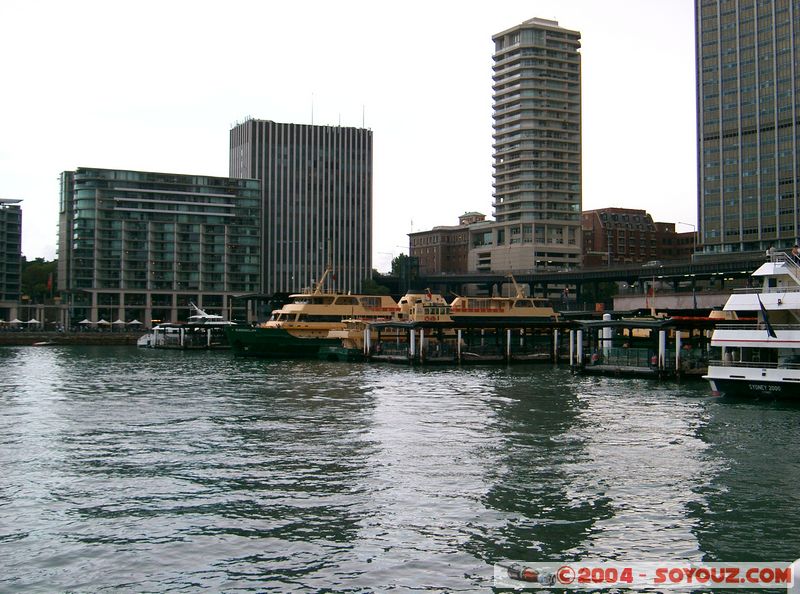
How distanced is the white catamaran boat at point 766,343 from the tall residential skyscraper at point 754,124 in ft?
463

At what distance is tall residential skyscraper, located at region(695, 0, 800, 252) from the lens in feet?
608

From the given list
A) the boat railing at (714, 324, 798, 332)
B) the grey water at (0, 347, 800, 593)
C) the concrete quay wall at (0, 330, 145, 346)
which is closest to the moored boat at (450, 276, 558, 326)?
the boat railing at (714, 324, 798, 332)

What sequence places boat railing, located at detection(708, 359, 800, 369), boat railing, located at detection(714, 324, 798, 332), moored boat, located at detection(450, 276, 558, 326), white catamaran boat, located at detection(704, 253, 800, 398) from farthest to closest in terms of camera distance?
moored boat, located at detection(450, 276, 558, 326), boat railing, located at detection(714, 324, 798, 332), white catamaran boat, located at detection(704, 253, 800, 398), boat railing, located at detection(708, 359, 800, 369)

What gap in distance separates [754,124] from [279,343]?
13935cm

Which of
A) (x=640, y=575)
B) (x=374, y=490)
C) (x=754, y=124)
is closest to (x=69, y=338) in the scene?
(x=374, y=490)

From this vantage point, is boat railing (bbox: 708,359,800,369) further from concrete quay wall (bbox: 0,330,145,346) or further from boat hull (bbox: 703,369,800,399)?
concrete quay wall (bbox: 0,330,145,346)

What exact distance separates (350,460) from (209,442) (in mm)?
7412

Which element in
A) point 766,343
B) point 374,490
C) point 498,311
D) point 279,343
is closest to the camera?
point 374,490

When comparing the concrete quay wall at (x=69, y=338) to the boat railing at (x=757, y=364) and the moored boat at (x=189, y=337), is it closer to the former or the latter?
the moored boat at (x=189, y=337)

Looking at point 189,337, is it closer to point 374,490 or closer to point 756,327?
point 756,327

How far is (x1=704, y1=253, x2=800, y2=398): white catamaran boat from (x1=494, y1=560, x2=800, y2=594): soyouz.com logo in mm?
31471

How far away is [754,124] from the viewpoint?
7574 inches

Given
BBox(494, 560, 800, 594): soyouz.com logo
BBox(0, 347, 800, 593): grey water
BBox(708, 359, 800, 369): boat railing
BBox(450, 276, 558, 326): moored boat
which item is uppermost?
BBox(450, 276, 558, 326): moored boat

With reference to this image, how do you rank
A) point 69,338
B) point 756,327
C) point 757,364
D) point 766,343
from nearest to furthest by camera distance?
point 766,343 → point 757,364 → point 756,327 → point 69,338
